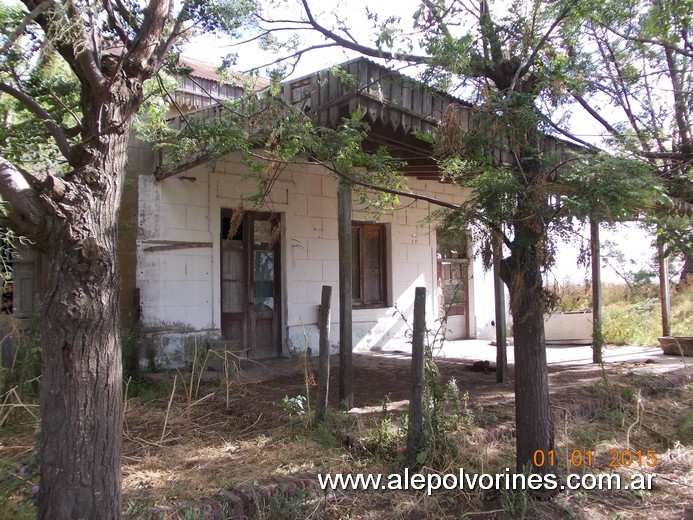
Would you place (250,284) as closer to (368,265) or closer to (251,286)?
(251,286)

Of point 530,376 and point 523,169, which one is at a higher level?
point 523,169

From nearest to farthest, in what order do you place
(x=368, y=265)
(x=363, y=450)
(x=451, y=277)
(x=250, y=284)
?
(x=363, y=450) < (x=250, y=284) < (x=368, y=265) < (x=451, y=277)

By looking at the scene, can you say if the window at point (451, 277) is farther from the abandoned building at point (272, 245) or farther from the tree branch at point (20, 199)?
the tree branch at point (20, 199)

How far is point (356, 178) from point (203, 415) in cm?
282

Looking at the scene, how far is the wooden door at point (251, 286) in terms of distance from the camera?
26.8 ft

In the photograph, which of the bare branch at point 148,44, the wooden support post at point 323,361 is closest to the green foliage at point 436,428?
the wooden support post at point 323,361

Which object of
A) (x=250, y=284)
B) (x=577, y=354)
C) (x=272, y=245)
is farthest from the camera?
(x=577, y=354)

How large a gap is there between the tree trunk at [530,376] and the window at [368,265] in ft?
19.6

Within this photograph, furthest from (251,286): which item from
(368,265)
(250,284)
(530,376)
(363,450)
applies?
(530,376)

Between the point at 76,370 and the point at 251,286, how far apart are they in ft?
20.0

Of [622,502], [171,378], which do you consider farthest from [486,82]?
[171,378]

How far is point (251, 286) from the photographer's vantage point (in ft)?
27.3

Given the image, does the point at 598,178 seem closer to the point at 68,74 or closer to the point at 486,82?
the point at 486,82

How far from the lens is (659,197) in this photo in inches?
138
